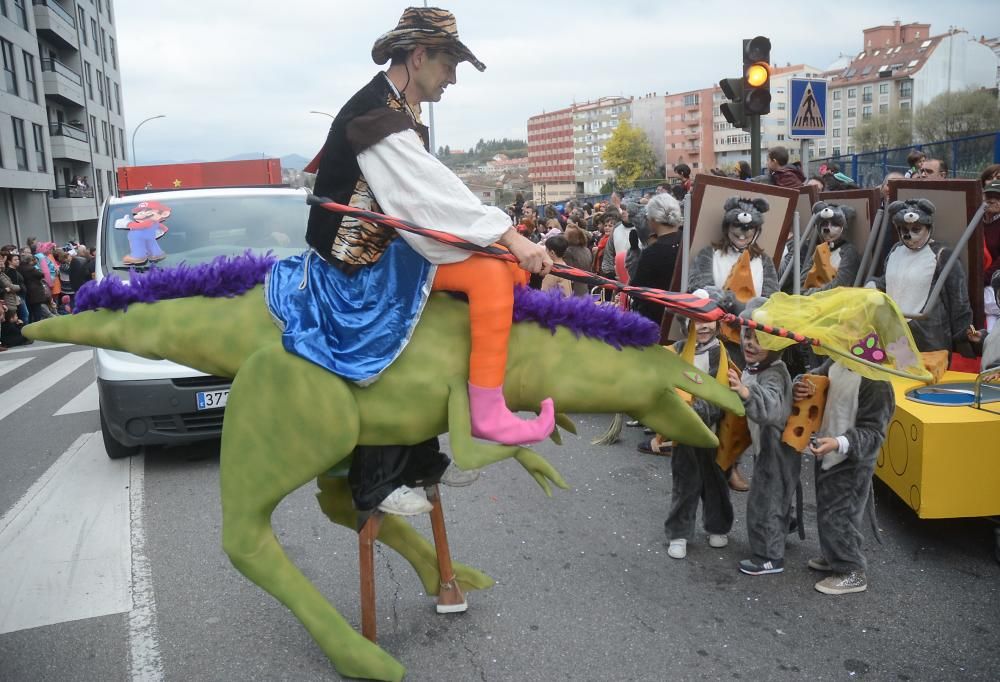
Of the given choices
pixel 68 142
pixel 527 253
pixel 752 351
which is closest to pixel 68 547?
pixel 527 253

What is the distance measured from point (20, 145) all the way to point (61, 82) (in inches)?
274

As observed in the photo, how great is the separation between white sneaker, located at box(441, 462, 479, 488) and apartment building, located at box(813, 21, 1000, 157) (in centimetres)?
6944

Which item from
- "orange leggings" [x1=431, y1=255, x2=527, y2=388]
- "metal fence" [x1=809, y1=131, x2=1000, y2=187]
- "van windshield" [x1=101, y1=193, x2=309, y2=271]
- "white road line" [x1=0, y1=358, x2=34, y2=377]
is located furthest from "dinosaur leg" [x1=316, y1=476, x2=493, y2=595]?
"white road line" [x1=0, y1=358, x2=34, y2=377]

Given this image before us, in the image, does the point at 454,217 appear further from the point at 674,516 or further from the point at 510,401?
the point at 674,516

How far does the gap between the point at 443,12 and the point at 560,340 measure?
4.04 ft

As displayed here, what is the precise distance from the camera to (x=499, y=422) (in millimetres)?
2652

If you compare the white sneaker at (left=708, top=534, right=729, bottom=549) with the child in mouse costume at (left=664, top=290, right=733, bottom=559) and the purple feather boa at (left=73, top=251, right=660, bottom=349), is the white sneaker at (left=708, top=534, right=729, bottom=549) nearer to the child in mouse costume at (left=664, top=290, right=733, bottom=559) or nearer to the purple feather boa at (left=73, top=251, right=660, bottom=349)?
the child in mouse costume at (left=664, top=290, right=733, bottom=559)

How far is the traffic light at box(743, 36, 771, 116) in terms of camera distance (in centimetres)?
725

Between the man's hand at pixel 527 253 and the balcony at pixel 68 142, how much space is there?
124ft

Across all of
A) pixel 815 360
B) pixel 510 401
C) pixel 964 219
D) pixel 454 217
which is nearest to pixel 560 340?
pixel 510 401

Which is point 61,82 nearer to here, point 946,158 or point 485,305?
point 946,158

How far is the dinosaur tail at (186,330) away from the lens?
288 cm

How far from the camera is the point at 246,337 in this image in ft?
9.41

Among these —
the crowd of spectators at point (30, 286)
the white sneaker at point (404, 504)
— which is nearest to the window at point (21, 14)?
the crowd of spectators at point (30, 286)
